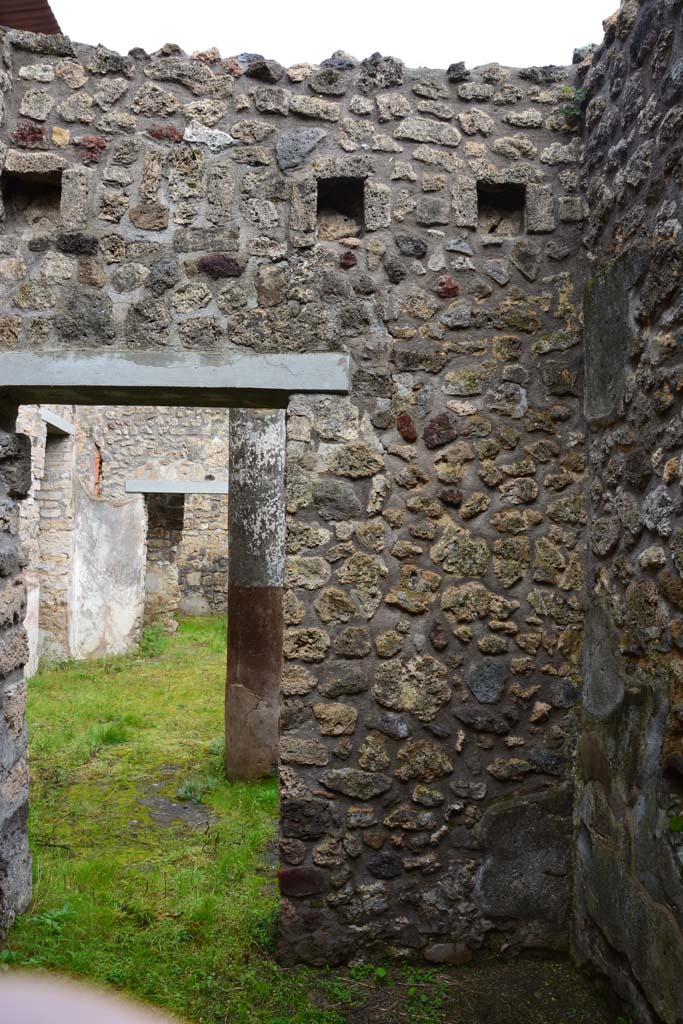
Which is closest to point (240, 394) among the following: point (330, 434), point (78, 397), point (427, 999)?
point (330, 434)

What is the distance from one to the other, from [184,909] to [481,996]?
1.34m

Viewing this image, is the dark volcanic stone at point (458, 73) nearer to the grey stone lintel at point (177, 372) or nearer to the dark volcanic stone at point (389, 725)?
the grey stone lintel at point (177, 372)

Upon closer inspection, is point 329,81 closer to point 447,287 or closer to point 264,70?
point 264,70

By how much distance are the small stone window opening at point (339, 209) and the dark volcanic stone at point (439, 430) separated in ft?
2.71

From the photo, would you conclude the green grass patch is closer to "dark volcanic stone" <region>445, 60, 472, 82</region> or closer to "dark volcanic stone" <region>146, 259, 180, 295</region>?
"dark volcanic stone" <region>146, 259, 180, 295</region>

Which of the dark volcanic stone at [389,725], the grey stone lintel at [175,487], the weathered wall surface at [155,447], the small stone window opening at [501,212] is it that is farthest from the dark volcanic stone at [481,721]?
the grey stone lintel at [175,487]

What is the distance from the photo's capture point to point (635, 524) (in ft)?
8.83

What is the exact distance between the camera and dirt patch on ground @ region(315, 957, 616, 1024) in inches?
111

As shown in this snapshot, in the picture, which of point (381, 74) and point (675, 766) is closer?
point (675, 766)

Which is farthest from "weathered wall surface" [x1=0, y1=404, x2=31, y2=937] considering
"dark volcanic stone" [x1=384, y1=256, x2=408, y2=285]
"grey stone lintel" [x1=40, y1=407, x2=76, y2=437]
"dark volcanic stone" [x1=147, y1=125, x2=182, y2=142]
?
"grey stone lintel" [x1=40, y1=407, x2=76, y2=437]

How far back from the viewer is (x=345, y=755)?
312 cm

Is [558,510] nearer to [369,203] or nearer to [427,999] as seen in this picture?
[369,203]

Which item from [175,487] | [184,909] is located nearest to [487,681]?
[184,909]

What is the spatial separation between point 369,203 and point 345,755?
218 cm
